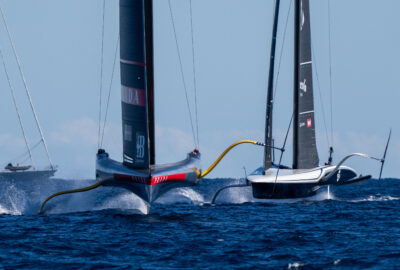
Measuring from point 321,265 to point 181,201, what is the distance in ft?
64.3

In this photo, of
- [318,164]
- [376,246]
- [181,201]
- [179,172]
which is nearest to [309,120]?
[318,164]

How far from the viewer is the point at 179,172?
24453 mm

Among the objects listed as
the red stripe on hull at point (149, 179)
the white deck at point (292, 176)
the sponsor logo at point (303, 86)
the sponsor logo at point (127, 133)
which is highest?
the sponsor logo at point (303, 86)

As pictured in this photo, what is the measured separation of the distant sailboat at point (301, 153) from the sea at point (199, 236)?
0.96 m

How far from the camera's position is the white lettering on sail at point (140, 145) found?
23688 millimetres

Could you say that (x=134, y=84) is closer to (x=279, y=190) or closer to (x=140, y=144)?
(x=140, y=144)

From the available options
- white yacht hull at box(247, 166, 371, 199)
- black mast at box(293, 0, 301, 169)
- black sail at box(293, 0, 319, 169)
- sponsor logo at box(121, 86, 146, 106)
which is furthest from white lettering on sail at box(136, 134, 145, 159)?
black mast at box(293, 0, 301, 169)

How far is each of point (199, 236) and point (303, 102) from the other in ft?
49.1

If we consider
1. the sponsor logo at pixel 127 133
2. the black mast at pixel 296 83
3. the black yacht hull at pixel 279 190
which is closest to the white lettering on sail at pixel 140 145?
the sponsor logo at pixel 127 133

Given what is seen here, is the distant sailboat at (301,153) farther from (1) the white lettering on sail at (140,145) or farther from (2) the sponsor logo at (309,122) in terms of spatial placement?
(1) the white lettering on sail at (140,145)

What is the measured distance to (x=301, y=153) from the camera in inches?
1336

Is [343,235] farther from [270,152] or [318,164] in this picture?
[318,164]

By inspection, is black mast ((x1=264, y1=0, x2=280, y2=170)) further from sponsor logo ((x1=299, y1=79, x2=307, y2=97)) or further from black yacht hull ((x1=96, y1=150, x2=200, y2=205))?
black yacht hull ((x1=96, y1=150, x2=200, y2=205))

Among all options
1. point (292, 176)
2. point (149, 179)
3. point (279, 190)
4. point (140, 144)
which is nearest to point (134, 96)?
point (140, 144)
